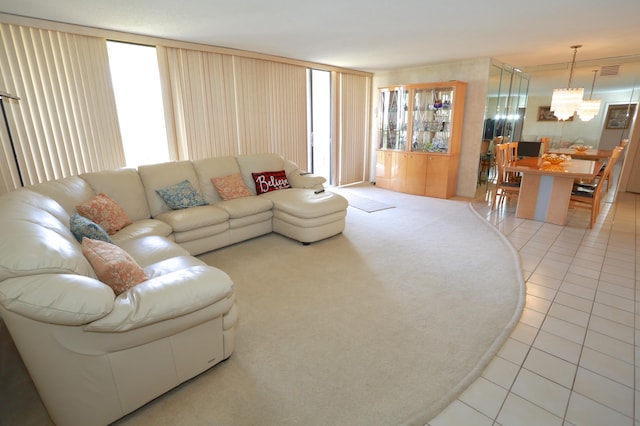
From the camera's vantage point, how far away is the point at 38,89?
3338 mm

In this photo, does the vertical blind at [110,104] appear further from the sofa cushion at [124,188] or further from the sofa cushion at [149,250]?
the sofa cushion at [149,250]

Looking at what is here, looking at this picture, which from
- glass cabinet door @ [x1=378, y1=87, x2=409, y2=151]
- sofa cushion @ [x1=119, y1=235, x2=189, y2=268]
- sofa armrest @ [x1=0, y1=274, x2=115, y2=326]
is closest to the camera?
sofa armrest @ [x1=0, y1=274, x2=115, y2=326]

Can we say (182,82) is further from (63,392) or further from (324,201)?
(63,392)

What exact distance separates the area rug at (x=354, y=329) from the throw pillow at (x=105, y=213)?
0.97m

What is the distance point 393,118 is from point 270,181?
348 cm

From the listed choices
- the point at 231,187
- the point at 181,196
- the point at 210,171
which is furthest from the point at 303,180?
the point at 181,196

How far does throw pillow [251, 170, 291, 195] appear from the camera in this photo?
14.1 ft

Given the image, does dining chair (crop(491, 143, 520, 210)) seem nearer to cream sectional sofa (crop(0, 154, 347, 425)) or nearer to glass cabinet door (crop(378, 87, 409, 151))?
glass cabinet door (crop(378, 87, 409, 151))

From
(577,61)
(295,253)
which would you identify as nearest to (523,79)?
(577,61)

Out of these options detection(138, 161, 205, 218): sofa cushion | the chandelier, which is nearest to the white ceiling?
the chandelier

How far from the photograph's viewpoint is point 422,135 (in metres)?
6.17

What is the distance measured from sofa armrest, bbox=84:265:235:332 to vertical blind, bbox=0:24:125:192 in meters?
2.93

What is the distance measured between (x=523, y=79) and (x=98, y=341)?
8.60 m

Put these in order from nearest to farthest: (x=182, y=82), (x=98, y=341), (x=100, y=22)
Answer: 1. (x=98, y=341)
2. (x=100, y=22)
3. (x=182, y=82)
